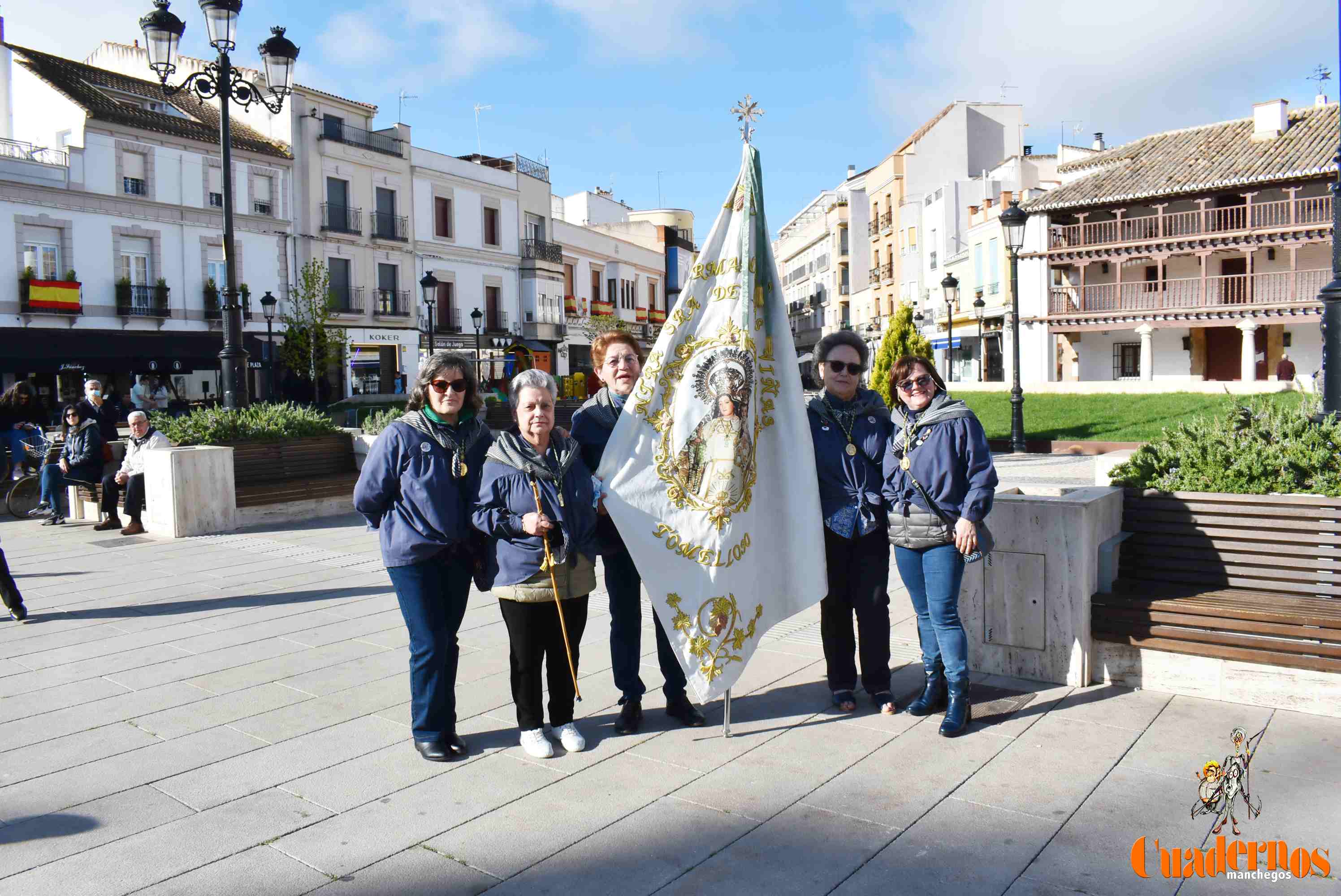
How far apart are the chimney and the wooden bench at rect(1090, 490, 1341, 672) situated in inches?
1527

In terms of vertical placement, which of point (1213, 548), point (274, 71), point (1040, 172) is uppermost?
point (1040, 172)

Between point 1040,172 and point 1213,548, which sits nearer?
point 1213,548

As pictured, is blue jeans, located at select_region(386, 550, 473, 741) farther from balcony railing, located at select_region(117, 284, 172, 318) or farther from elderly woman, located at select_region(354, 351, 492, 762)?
balcony railing, located at select_region(117, 284, 172, 318)

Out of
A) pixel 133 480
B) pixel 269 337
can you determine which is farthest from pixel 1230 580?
pixel 269 337

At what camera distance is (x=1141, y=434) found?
19.9 m

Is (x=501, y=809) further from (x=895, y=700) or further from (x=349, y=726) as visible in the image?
(x=895, y=700)

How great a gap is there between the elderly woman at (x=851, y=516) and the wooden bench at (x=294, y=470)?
8.05 metres

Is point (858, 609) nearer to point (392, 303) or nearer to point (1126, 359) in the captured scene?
point (392, 303)

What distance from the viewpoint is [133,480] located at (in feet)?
35.4

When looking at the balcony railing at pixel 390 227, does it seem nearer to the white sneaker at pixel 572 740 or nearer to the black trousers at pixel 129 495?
the black trousers at pixel 129 495

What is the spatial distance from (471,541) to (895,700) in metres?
2.05

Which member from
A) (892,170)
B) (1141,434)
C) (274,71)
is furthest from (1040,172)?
(274,71)

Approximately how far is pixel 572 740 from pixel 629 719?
35 centimetres

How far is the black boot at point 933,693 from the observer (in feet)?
15.4
